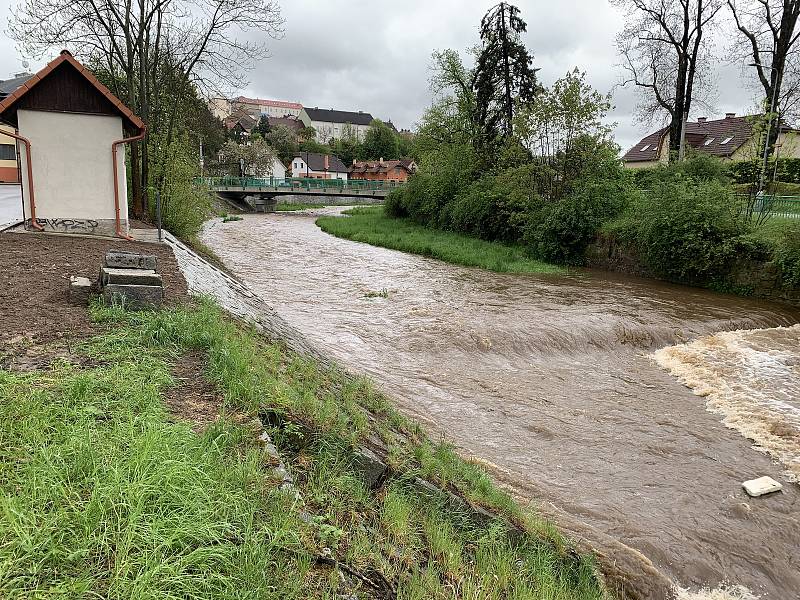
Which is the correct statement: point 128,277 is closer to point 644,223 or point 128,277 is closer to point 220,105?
point 644,223

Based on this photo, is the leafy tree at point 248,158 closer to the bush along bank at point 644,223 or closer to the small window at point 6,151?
the small window at point 6,151

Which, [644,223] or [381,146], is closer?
[644,223]

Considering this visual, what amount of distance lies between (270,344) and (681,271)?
16.3m

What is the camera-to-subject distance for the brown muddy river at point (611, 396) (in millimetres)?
5750

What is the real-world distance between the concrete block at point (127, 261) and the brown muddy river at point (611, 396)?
3.63m

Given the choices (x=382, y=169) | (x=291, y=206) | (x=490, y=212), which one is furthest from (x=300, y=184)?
(x=382, y=169)

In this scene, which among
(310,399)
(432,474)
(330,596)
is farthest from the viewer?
(310,399)

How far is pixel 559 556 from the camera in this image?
187 inches

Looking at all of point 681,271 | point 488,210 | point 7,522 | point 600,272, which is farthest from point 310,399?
point 488,210

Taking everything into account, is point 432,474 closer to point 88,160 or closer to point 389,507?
point 389,507

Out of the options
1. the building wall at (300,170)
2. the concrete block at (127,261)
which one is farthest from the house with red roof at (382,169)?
the concrete block at (127,261)

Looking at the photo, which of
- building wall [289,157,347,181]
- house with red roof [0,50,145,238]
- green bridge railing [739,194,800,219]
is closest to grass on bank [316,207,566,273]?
green bridge railing [739,194,800,219]

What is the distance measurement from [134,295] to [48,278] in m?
2.48

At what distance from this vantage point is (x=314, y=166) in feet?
331
